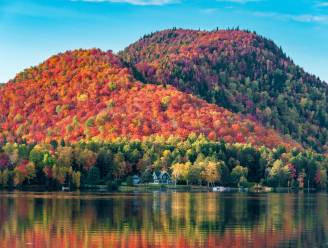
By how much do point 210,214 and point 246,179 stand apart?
4226 inches

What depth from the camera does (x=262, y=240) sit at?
65.4m

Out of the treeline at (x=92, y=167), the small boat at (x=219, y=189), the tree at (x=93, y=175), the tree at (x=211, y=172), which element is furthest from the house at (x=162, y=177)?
the tree at (x=93, y=175)

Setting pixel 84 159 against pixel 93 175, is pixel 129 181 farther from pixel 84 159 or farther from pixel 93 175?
pixel 84 159

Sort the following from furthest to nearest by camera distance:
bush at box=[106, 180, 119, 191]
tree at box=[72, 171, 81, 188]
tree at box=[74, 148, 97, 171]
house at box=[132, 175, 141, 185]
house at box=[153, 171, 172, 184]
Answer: house at box=[153, 171, 172, 184], house at box=[132, 175, 141, 185], tree at box=[74, 148, 97, 171], bush at box=[106, 180, 119, 191], tree at box=[72, 171, 81, 188]

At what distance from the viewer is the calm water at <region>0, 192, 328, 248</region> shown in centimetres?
6318

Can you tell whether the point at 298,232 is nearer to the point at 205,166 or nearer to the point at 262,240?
the point at 262,240

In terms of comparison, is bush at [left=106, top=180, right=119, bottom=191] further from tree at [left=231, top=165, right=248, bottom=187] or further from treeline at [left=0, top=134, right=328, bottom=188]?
tree at [left=231, top=165, right=248, bottom=187]

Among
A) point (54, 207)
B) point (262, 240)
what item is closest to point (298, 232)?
point (262, 240)

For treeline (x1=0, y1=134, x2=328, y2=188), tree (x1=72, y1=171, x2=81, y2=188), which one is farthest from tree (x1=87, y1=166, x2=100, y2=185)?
tree (x1=72, y1=171, x2=81, y2=188)

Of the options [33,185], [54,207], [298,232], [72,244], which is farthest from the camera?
[33,185]

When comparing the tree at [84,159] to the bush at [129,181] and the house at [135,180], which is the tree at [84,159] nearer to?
the bush at [129,181]

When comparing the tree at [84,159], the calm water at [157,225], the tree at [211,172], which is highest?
the tree at [84,159]

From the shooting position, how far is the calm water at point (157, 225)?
6318 cm

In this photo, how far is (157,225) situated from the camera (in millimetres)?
76062
